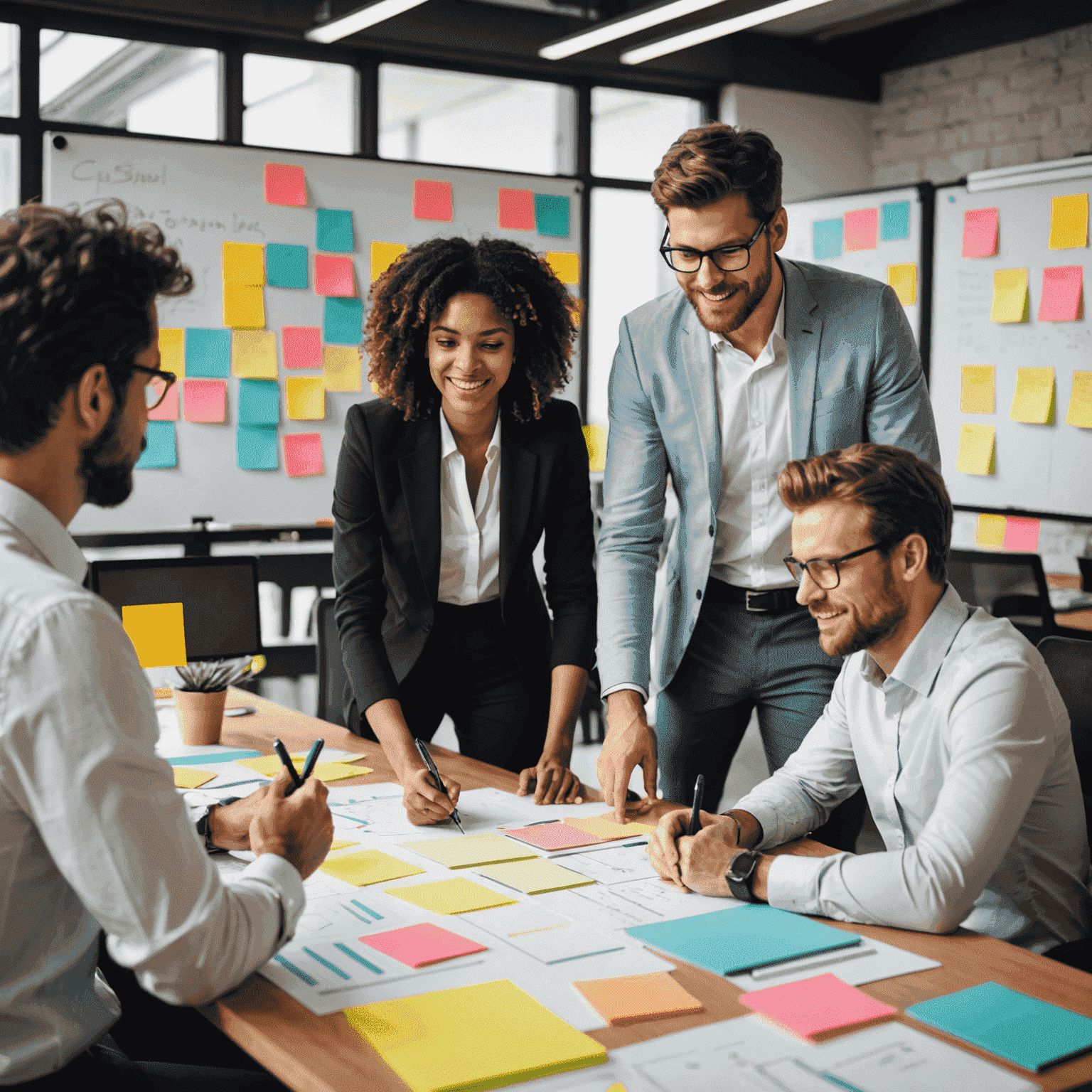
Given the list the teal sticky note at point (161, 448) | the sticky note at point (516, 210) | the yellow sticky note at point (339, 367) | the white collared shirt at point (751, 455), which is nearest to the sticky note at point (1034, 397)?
the sticky note at point (516, 210)

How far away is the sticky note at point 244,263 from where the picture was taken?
4.27m

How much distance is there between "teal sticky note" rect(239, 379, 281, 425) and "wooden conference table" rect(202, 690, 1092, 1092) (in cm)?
332

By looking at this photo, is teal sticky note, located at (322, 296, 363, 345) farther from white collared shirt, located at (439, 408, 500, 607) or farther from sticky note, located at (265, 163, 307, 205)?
white collared shirt, located at (439, 408, 500, 607)

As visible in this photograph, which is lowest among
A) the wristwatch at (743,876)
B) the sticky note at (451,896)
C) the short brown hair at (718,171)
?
the sticky note at (451,896)

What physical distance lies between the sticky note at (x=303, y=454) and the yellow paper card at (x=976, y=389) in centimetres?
239

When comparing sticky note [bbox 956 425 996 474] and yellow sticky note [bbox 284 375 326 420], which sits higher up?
yellow sticky note [bbox 284 375 326 420]

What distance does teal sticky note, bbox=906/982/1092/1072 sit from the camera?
3.42ft

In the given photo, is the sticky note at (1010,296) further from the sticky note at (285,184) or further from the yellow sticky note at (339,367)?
the sticky note at (285,184)

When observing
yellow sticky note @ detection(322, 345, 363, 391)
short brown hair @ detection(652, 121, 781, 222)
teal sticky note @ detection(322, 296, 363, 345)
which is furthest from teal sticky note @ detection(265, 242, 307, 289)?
short brown hair @ detection(652, 121, 781, 222)

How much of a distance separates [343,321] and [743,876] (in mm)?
3452

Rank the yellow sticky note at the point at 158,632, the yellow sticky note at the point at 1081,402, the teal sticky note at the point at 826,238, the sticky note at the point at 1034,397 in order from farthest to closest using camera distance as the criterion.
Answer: the teal sticky note at the point at 826,238 < the sticky note at the point at 1034,397 < the yellow sticky note at the point at 1081,402 < the yellow sticky note at the point at 158,632

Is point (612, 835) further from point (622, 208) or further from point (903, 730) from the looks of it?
point (622, 208)

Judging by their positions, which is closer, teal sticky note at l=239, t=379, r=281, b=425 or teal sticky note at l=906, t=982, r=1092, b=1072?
teal sticky note at l=906, t=982, r=1092, b=1072

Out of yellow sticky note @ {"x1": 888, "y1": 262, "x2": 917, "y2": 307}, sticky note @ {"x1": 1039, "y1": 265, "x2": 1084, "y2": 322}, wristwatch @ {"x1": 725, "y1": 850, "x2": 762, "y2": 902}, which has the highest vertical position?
yellow sticky note @ {"x1": 888, "y1": 262, "x2": 917, "y2": 307}
